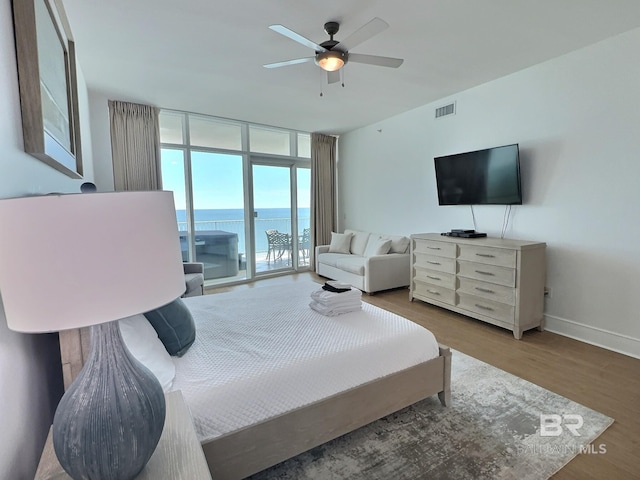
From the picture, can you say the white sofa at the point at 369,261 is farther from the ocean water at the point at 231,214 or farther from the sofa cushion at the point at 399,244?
the ocean water at the point at 231,214

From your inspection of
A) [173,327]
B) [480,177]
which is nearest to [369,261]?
[480,177]

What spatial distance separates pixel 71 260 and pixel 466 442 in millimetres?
2077

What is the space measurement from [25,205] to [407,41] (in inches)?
121

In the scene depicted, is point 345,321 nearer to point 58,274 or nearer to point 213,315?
point 213,315

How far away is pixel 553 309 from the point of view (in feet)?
10.8

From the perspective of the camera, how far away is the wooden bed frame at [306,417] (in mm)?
1314

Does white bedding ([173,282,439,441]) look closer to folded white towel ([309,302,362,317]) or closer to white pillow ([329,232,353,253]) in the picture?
folded white towel ([309,302,362,317])

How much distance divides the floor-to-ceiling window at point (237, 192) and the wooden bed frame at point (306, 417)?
4080 mm

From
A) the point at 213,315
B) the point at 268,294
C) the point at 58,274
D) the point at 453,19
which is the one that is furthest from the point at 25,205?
the point at 453,19

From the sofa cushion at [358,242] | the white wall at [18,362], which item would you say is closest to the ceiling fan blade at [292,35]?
the white wall at [18,362]

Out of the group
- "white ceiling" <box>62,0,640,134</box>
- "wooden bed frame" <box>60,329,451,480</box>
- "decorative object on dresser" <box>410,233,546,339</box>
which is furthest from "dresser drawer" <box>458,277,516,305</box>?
"white ceiling" <box>62,0,640,134</box>

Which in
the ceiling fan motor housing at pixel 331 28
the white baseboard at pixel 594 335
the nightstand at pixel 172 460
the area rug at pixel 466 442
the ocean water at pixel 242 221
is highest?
the ceiling fan motor housing at pixel 331 28

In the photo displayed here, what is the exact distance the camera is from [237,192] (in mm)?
5453

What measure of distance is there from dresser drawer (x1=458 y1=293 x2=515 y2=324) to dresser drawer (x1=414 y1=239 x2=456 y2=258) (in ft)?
1.66
